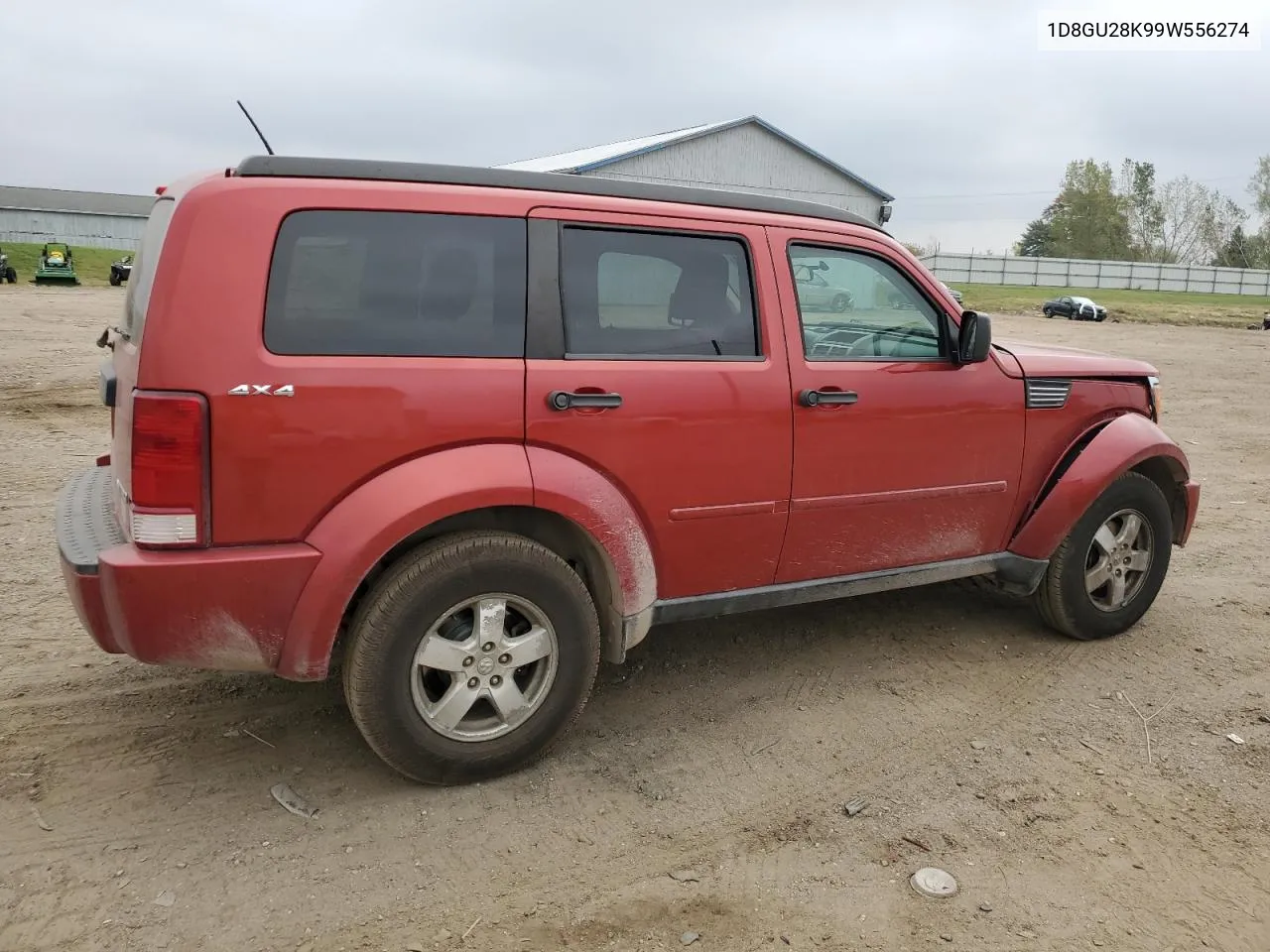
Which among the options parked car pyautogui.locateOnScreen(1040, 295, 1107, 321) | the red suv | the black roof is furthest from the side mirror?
parked car pyautogui.locateOnScreen(1040, 295, 1107, 321)

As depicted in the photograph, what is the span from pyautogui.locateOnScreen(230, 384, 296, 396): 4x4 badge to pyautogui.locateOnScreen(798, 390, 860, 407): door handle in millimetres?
1846

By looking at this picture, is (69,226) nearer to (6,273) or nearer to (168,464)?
(6,273)

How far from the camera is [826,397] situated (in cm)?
363

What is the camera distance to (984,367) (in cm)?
408

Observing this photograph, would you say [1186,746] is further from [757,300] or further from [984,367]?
[757,300]

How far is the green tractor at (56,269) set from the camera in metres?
30.1

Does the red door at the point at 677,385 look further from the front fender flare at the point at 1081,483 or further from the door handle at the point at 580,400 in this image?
the front fender flare at the point at 1081,483

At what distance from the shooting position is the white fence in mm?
56875

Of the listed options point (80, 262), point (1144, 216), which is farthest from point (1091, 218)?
point (80, 262)

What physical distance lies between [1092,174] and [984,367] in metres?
84.0

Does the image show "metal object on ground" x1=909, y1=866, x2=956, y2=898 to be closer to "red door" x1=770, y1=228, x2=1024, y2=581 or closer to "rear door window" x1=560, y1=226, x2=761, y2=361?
"red door" x1=770, y1=228, x2=1024, y2=581

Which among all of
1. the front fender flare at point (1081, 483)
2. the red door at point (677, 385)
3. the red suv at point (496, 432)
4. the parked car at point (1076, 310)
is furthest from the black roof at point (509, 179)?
the parked car at point (1076, 310)

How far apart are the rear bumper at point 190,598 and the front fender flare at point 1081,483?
318 centimetres

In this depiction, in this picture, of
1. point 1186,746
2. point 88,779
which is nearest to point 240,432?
point 88,779
